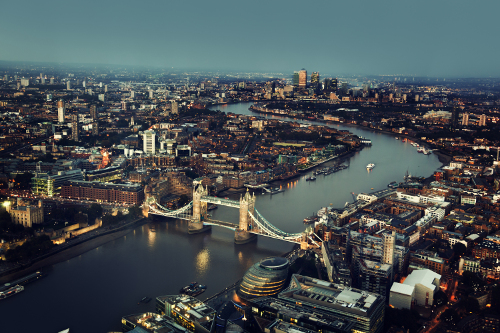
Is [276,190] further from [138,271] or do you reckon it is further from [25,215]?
[25,215]

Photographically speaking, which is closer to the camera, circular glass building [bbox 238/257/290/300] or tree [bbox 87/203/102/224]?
circular glass building [bbox 238/257/290/300]

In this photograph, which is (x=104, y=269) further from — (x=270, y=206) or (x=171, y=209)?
(x=270, y=206)

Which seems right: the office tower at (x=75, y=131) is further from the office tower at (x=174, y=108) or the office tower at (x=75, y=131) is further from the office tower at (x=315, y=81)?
the office tower at (x=315, y=81)

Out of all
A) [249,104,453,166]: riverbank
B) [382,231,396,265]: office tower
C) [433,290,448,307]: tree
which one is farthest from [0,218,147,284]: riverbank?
[249,104,453,166]: riverbank

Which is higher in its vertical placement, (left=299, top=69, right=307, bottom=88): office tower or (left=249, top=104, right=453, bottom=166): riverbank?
(left=299, top=69, right=307, bottom=88): office tower

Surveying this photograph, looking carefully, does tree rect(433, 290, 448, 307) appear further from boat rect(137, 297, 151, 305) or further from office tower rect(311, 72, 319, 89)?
office tower rect(311, 72, 319, 89)

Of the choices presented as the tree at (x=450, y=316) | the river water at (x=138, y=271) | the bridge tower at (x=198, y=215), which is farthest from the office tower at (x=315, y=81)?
the tree at (x=450, y=316)

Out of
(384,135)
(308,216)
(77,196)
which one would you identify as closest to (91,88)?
(384,135)
